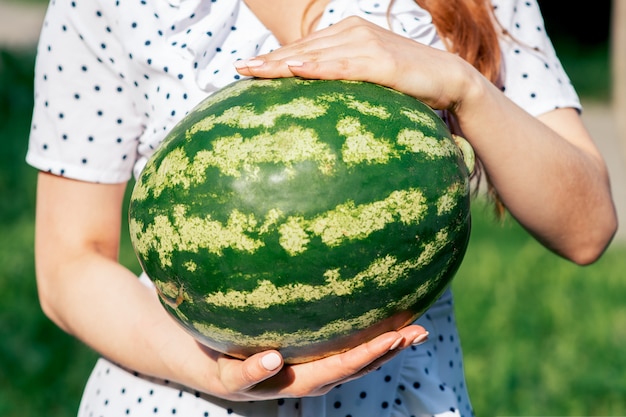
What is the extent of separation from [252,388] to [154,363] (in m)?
0.30

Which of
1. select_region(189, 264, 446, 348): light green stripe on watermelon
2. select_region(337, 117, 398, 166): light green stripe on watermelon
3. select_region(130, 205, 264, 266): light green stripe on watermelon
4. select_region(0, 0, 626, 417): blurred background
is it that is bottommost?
select_region(0, 0, 626, 417): blurred background

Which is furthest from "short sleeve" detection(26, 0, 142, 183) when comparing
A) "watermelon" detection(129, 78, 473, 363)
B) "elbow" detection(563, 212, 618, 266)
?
"elbow" detection(563, 212, 618, 266)

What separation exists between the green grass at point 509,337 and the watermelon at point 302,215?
2415mm

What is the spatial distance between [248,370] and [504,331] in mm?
3485

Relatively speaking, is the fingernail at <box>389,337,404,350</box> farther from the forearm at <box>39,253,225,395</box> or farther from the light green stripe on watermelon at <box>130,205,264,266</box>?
the forearm at <box>39,253,225,395</box>

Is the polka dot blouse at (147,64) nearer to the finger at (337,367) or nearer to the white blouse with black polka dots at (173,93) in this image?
the white blouse with black polka dots at (173,93)

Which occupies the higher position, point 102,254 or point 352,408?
point 102,254

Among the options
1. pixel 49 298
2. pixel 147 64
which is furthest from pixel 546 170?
pixel 49 298

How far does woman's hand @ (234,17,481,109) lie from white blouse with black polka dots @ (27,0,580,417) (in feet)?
1.08

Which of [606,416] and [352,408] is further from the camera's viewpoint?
[606,416]

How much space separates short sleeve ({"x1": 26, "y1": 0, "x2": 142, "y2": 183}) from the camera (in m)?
2.15

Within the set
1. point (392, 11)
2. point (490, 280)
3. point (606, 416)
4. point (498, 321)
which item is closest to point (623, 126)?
point (490, 280)

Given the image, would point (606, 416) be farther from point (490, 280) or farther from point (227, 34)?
point (227, 34)

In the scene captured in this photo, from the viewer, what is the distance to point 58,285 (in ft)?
7.31
